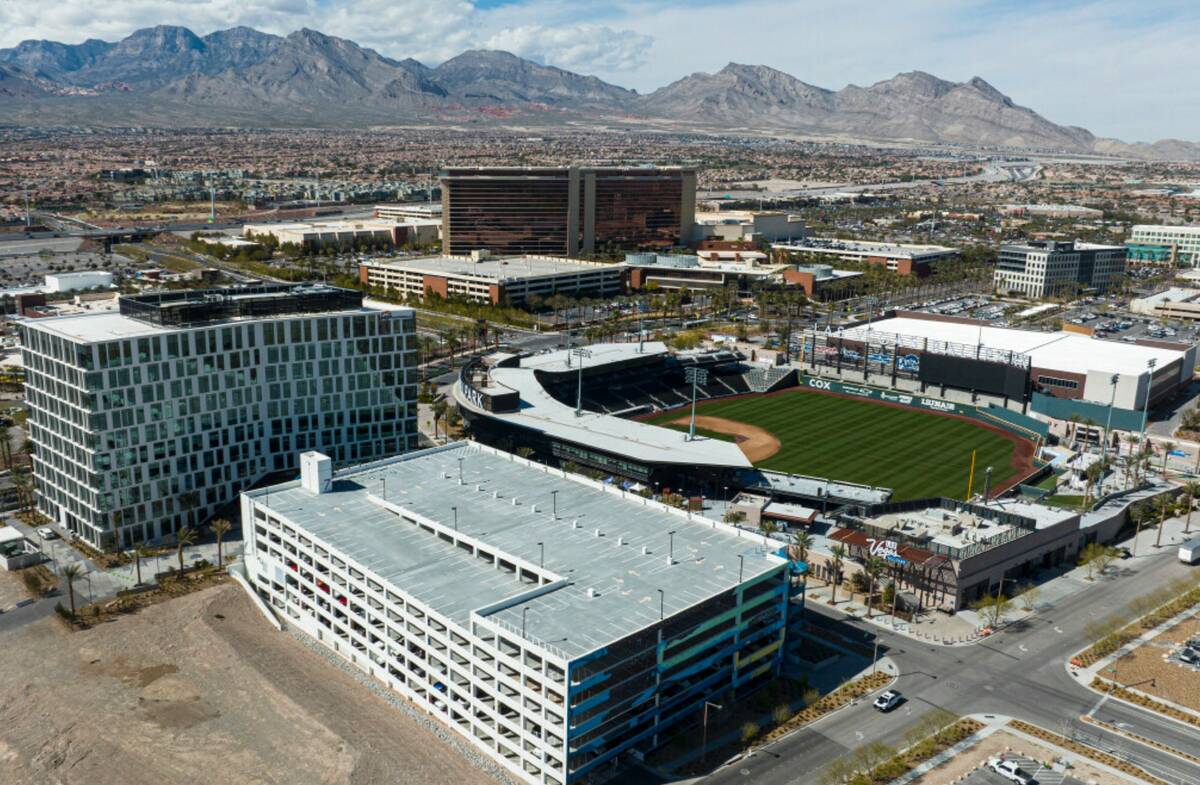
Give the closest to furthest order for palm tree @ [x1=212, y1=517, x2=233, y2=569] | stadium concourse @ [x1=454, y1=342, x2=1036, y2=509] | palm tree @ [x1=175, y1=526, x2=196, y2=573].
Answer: palm tree @ [x1=175, y1=526, x2=196, y2=573], palm tree @ [x1=212, y1=517, x2=233, y2=569], stadium concourse @ [x1=454, y1=342, x2=1036, y2=509]

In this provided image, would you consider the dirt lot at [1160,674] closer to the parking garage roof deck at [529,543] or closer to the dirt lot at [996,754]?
the dirt lot at [996,754]

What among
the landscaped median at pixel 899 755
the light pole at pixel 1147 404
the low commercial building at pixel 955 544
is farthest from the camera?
the light pole at pixel 1147 404

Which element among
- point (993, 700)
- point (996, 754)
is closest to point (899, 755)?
point (996, 754)

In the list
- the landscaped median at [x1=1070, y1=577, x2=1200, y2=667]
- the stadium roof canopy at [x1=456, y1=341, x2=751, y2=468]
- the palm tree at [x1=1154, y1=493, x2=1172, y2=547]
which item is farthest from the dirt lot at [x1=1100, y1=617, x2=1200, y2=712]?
the stadium roof canopy at [x1=456, y1=341, x2=751, y2=468]

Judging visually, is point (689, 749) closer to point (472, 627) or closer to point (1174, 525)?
point (472, 627)

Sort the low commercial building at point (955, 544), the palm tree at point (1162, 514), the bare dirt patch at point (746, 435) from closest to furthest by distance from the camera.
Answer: the low commercial building at point (955, 544)
the palm tree at point (1162, 514)
the bare dirt patch at point (746, 435)

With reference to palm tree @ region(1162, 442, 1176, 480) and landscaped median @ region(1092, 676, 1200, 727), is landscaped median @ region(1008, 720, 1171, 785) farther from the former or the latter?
palm tree @ region(1162, 442, 1176, 480)

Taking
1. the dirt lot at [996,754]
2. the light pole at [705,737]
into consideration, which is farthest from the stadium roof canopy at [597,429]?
the dirt lot at [996,754]
